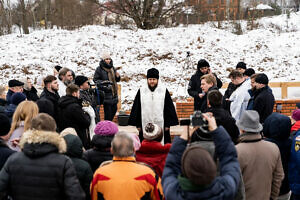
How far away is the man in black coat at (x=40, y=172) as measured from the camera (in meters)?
2.89

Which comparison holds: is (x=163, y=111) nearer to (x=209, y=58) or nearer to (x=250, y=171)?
(x=250, y=171)

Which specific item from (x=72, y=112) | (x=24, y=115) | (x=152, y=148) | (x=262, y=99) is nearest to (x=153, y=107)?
(x=72, y=112)

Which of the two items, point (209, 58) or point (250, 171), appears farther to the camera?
point (209, 58)

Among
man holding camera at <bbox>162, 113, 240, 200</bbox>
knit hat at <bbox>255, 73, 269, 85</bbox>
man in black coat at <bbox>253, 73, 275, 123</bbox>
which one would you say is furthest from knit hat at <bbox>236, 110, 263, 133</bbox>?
knit hat at <bbox>255, 73, 269, 85</bbox>

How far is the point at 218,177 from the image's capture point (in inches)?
101

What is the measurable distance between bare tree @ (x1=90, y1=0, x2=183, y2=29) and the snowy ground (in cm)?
251

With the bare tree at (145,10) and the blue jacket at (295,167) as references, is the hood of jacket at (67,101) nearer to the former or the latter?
the blue jacket at (295,167)

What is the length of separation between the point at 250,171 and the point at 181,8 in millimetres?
23305

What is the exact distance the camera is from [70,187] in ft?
9.52

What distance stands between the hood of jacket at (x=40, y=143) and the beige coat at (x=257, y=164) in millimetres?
1778

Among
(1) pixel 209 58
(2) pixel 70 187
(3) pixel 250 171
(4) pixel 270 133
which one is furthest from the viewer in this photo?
(1) pixel 209 58

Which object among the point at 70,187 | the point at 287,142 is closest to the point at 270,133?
the point at 287,142

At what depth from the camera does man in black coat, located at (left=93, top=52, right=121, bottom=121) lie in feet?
26.9

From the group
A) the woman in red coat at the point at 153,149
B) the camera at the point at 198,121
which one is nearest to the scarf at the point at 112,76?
the woman in red coat at the point at 153,149
